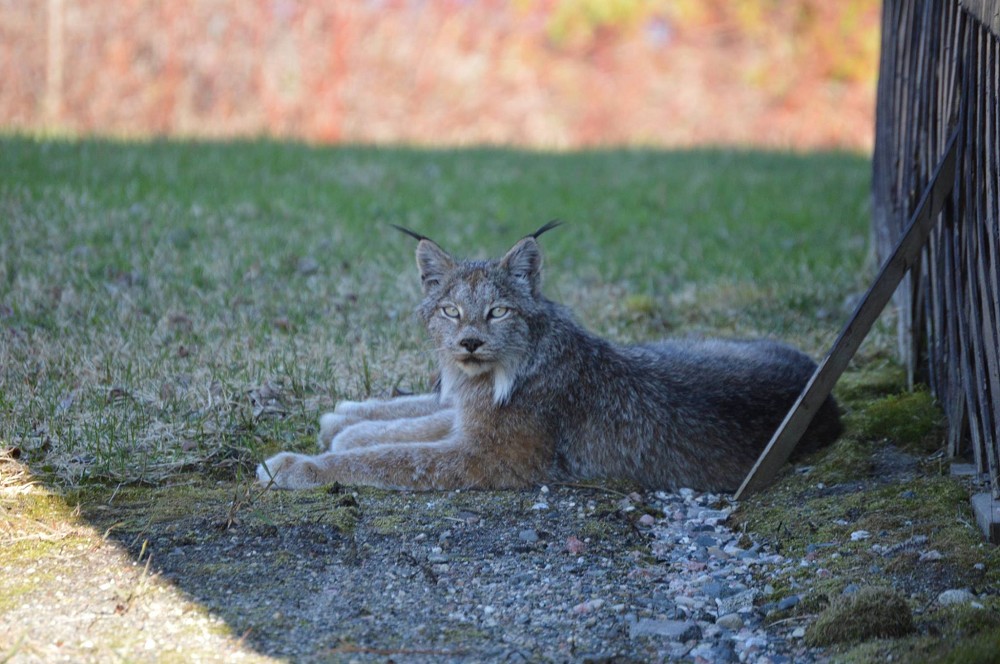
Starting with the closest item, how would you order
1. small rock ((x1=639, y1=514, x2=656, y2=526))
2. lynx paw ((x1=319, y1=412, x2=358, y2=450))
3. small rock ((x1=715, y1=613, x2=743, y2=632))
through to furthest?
small rock ((x1=715, y1=613, x2=743, y2=632)) → small rock ((x1=639, y1=514, x2=656, y2=526)) → lynx paw ((x1=319, y1=412, x2=358, y2=450))

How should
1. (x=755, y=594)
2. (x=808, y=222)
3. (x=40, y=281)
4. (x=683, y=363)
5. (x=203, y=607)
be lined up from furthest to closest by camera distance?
(x=808, y=222) → (x=40, y=281) → (x=683, y=363) → (x=755, y=594) → (x=203, y=607)

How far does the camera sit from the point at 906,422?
5.40 m

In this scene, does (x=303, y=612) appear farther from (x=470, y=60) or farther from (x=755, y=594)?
(x=470, y=60)

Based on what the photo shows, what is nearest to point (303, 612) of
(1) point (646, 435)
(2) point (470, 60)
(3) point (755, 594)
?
(3) point (755, 594)

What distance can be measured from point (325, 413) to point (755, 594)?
2.63 meters

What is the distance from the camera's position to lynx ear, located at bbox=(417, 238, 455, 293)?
5.62 m

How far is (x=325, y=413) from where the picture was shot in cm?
584

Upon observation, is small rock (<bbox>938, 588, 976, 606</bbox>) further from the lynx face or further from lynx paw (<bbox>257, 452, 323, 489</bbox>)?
lynx paw (<bbox>257, 452, 323, 489</bbox>)

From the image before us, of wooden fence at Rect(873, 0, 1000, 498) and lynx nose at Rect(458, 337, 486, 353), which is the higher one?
wooden fence at Rect(873, 0, 1000, 498)

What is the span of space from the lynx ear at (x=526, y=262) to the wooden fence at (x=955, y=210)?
1877 mm

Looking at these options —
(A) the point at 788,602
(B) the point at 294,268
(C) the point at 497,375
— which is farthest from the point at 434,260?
(B) the point at 294,268

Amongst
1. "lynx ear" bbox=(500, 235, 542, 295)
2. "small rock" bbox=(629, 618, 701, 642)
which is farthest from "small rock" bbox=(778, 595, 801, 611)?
"lynx ear" bbox=(500, 235, 542, 295)

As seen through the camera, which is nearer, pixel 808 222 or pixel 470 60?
pixel 808 222

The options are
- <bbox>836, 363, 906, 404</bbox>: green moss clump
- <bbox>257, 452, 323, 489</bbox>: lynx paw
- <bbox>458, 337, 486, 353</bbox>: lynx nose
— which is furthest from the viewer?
<bbox>836, 363, 906, 404</bbox>: green moss clump
